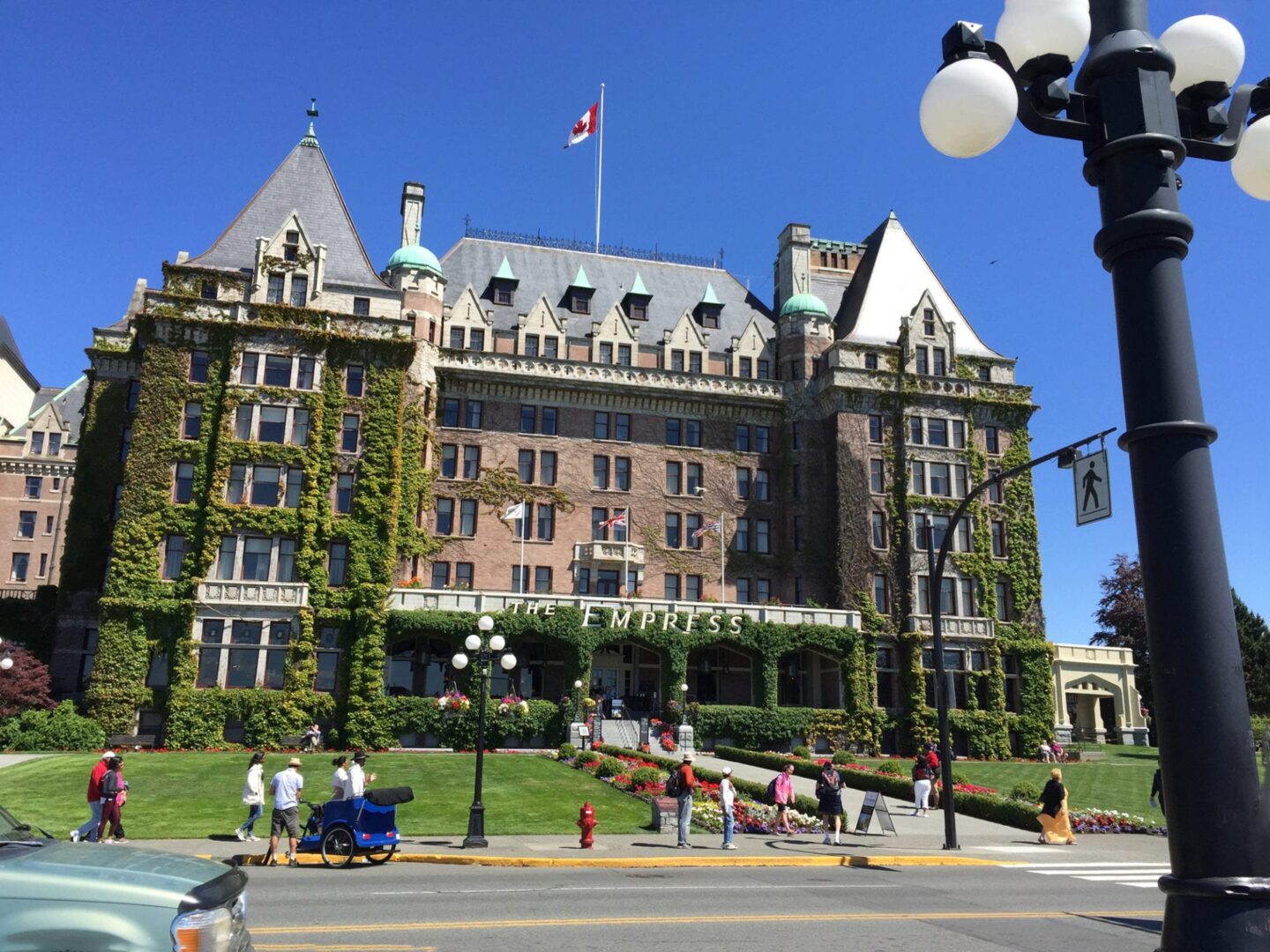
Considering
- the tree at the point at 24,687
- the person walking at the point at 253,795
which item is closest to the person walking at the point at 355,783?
the person walking at the point at 253,795

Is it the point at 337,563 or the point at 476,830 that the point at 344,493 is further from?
the point at 476,830

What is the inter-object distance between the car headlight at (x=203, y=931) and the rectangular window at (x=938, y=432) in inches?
2168

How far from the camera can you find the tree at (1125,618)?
255 feet

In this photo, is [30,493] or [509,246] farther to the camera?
[30,493]

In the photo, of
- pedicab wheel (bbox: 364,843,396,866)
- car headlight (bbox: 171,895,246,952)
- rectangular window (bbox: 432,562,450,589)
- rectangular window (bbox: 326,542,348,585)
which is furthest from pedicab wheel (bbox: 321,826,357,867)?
rectangular window (bbox: 432,562,450,589)

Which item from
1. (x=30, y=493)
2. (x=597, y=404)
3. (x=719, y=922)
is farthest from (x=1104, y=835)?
(x=30, y=493)

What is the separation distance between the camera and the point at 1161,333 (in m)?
4.65

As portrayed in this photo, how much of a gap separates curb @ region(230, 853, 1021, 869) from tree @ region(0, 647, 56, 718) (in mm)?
28719

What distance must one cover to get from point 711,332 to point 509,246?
46.2 feet

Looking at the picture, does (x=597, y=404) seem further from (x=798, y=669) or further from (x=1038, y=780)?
(x=1038, y=780)

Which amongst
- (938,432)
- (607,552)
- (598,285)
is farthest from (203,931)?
(598,285)

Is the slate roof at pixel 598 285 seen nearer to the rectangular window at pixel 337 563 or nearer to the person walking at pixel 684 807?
the rectangular window at pixel 337 563

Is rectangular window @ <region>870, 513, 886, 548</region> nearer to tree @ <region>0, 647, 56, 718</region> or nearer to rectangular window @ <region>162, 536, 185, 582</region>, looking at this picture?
rectangular window @ <region>162, 536, 185, 582</region>

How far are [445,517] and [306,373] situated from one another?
34.5ft
